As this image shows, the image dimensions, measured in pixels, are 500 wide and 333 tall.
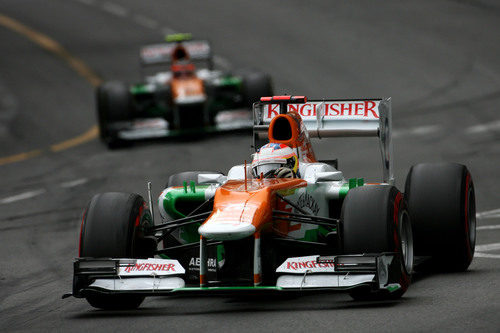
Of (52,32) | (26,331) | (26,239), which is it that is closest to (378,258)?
(26,331)

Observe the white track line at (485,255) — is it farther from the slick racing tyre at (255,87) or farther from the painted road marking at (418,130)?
the slick racing tyre at (255,87)

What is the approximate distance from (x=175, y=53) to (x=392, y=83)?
6.83 meters

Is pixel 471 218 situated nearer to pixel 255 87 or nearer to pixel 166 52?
pixel 255 87

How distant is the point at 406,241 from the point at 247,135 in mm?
14163

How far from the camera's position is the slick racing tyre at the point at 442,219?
1234 cm

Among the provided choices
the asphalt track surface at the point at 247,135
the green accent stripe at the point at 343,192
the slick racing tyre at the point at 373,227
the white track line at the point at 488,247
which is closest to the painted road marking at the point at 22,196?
the asphalt track surface at the point at 247,135

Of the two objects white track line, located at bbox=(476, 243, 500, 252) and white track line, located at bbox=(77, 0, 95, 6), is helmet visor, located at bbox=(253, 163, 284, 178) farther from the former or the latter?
white track line, located at bbox=(77, 0, 95, 6)

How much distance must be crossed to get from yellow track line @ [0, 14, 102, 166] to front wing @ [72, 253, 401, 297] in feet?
45.9

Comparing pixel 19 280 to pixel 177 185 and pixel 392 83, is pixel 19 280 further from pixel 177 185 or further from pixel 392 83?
pixel 392 83

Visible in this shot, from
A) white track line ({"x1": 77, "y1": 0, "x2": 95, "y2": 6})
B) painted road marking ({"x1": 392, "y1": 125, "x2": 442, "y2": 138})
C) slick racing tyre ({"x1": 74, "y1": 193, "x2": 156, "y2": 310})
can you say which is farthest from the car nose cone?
white track line ({"x1": 77, "y1": 0, "x2": 95, "y2": 6})

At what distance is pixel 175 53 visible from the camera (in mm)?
26797

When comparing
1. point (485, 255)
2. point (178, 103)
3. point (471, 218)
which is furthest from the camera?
point (178, 103)

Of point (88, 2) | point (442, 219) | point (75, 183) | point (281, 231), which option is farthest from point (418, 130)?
point (88, 2)

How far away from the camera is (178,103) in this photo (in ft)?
82.4
